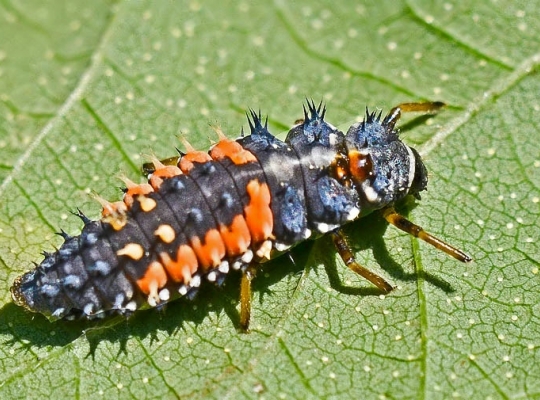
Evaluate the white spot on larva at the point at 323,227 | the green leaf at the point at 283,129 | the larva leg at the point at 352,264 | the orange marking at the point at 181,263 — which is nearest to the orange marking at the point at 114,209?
the orange marking at the point at 181,263

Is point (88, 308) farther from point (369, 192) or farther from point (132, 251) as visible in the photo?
point (369, 192)

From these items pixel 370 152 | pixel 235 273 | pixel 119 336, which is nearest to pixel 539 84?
pixel 370 152

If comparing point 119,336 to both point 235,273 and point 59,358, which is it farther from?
point 235,273

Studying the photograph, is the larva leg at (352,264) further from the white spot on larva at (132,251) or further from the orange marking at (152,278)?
the white spot on larva at (132,251)

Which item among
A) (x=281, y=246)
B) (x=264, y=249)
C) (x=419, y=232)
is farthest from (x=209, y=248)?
(x=419, y=232)

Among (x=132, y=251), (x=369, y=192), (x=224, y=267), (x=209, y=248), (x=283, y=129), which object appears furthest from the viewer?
(x=283, y=129)

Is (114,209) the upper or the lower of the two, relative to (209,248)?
upper
